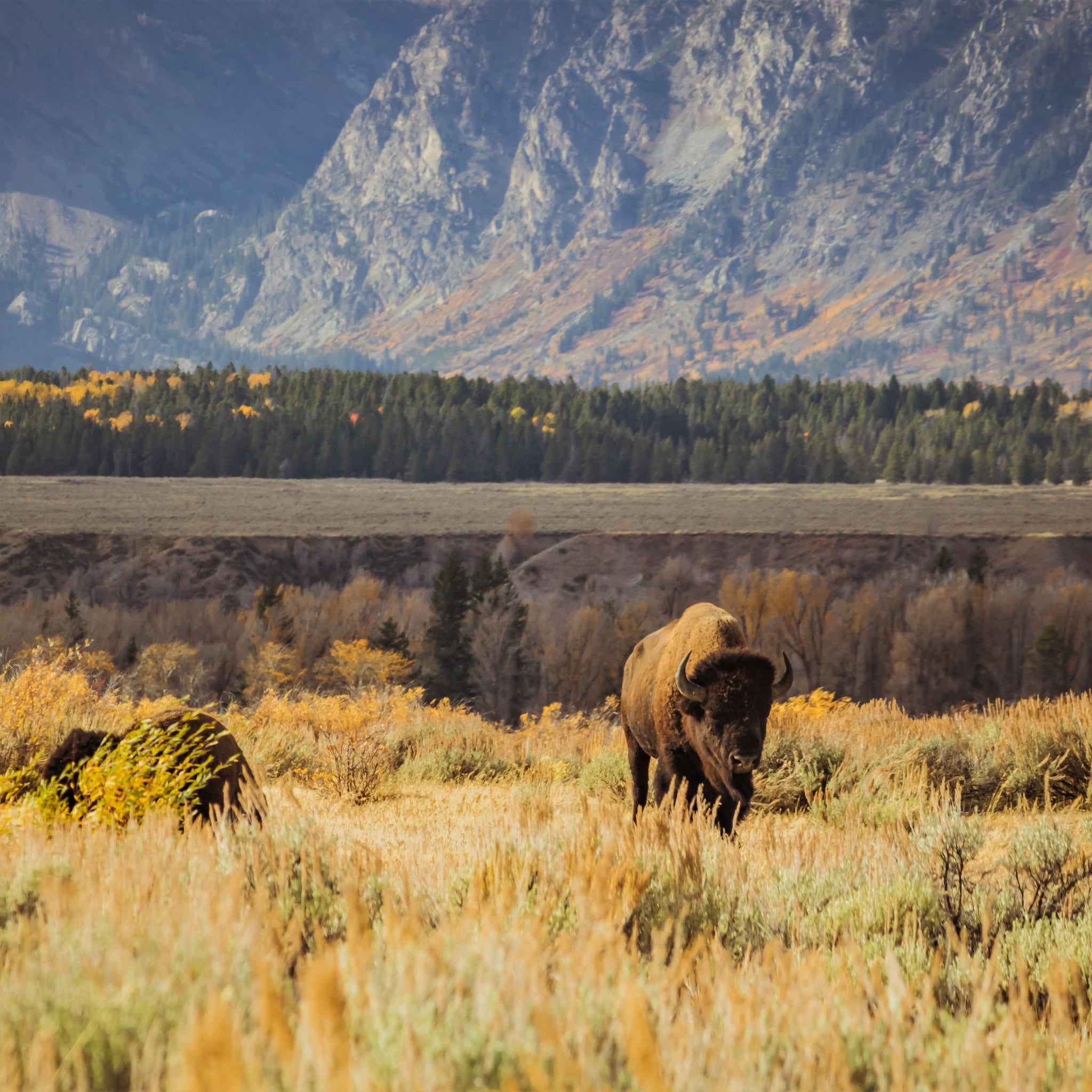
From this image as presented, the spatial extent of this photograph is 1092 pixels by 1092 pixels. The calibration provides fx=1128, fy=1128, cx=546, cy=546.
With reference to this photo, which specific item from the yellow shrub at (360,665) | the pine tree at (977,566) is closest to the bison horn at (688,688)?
the yellow shrub at (360,665)

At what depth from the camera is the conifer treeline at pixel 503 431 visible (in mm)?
117188

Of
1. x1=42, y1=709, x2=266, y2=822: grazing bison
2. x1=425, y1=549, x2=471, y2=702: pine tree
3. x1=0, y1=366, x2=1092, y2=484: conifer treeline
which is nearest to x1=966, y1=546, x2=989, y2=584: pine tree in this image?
x1=425, y1=549, x2=471, y2=702: pine tree

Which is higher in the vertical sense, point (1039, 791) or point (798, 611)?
point (1039, 791)

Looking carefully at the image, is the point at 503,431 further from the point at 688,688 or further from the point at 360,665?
the point at 688,688

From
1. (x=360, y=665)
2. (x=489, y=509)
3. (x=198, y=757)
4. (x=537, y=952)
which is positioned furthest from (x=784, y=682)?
(x=489, y=509)

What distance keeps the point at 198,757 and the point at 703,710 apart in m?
3.32

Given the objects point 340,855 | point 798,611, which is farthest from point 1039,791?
point 798,611

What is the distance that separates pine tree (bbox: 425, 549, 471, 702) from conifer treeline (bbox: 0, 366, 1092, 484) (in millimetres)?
68994

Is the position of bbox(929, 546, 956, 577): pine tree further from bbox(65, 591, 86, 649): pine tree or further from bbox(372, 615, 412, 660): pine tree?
bbox(65, 591, 86, 649): pine tree

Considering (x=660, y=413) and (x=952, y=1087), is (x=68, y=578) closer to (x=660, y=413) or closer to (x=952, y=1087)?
(x=952, y=1087)

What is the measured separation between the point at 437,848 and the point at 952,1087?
160 inches

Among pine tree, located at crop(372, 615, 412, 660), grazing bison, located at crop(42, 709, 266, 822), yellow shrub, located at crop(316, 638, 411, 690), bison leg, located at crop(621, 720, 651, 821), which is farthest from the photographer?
pine tree, located at crop(372, 615, 412, 660)

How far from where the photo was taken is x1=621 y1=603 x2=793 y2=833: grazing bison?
740 cm

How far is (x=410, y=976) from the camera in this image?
309cm
